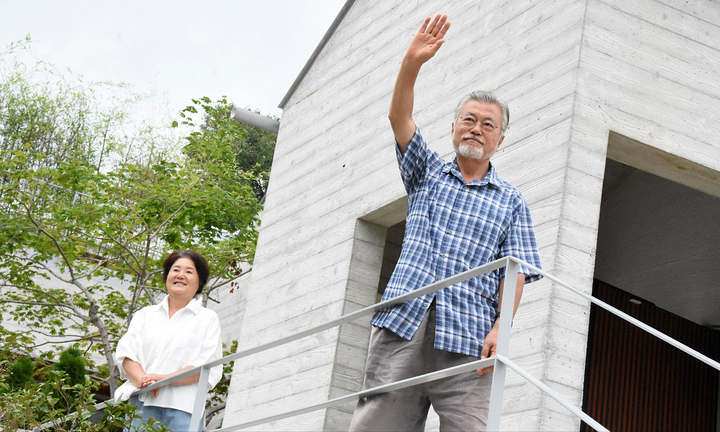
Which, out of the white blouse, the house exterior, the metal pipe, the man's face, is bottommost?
the white blouse

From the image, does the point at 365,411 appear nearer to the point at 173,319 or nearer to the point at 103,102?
the point at 173,319

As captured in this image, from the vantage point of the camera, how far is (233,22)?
5466cm

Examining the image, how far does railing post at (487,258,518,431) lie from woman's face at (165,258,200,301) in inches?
72.1

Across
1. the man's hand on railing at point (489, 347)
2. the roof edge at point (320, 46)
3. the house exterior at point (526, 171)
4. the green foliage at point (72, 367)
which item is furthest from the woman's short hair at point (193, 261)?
the roof edge at point (320, 46)

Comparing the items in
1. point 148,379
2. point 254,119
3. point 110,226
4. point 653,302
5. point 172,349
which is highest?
point 254,119

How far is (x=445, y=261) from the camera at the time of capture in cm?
267

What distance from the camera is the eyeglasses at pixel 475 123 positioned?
2.74 metres

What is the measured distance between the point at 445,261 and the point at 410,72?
571 mm

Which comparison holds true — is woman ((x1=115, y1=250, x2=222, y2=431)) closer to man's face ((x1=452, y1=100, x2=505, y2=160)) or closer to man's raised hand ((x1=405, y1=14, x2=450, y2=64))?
man's face ((x1=452, y1=100, x2=505, y2=160))

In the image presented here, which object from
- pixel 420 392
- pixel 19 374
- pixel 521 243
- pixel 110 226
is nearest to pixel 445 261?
pixel 521 243

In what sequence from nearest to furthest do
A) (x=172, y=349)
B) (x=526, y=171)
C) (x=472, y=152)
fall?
(x=472, y=152)
(x=172, y=349)
(x=526, y=171)

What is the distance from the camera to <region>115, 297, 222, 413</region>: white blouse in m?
3.60

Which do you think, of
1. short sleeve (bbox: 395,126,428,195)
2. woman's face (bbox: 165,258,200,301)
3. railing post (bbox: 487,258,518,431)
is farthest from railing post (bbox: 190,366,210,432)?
railing post (bbox: 487,258,518,431)

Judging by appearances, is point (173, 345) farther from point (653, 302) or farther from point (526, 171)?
point (653, 302)
